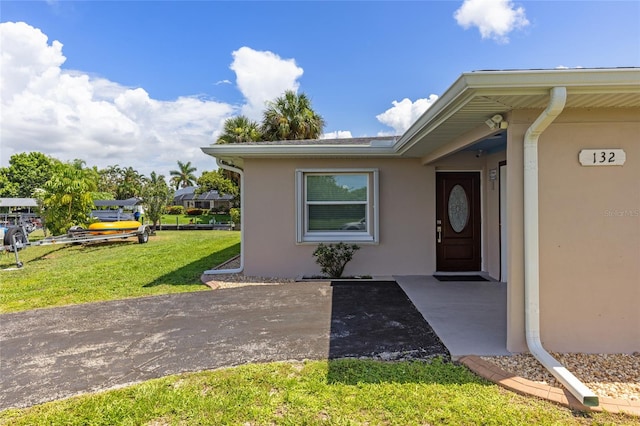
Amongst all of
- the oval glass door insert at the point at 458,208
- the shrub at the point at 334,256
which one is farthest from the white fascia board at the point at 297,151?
the shrub at the point at 334,256

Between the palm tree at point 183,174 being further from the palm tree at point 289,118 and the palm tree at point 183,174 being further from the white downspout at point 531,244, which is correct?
the white downspout at point 531,244

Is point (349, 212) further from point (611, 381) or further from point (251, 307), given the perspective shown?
point (611, 381)

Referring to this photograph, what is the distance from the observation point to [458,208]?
7.79 metres

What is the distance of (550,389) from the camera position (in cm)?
286

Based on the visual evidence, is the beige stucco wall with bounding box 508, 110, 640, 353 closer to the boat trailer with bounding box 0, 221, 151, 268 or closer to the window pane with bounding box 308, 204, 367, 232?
the window pane with bounding box 308, 204, 367, 232

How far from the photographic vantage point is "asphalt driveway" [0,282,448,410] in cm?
341

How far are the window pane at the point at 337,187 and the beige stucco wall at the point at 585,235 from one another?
426 cm

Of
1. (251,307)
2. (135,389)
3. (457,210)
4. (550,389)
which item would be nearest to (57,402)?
(135,389)

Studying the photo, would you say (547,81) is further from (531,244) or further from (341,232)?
(341,232)

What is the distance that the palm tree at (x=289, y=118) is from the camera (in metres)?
24.3

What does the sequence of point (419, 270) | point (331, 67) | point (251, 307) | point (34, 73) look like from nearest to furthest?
point (251, 307) < point (419, 270) < point (34, 73) < point (331, 67)

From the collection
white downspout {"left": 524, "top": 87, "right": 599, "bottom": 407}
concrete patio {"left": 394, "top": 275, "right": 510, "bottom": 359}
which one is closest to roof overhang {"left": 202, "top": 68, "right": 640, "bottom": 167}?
white downspout {"left": 524, "top": 87, "right": 599, "bottom": 407}

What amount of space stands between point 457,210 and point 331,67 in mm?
9736

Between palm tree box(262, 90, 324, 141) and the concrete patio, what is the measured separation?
18.7 metres
